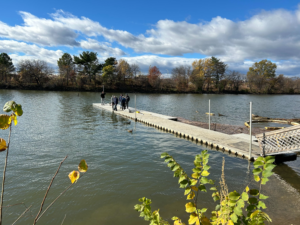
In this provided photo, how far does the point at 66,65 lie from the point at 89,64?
30.1 feet

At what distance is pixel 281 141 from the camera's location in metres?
8.23

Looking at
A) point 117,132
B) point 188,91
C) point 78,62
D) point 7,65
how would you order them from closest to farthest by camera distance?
point 117,132 → point 7,65 → point 78,62 → point 188,91

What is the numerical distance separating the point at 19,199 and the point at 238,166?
8.23m

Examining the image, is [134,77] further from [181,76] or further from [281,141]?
[281,141]

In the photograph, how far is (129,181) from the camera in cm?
717

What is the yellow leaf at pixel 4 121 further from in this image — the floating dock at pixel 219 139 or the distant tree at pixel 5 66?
the distant tree at pixel 5 66

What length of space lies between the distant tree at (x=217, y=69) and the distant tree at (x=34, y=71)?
210 ft

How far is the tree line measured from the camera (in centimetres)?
6744

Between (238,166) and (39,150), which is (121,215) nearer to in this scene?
(238,166)

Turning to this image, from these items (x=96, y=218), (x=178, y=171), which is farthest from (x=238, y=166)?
(x=178, y=171)

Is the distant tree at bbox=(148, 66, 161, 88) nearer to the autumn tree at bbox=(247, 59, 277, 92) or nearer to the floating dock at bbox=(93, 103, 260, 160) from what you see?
the autumn tree at bbox=(247, 59, 277, 92)

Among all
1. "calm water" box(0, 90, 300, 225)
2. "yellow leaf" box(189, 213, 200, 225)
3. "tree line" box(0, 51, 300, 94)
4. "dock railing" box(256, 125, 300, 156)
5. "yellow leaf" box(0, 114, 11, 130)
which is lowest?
"calm water" box(0, 90, 300, 225)

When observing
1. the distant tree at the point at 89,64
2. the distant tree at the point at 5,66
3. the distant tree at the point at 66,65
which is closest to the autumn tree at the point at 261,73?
the distant tree at the point at 89,64

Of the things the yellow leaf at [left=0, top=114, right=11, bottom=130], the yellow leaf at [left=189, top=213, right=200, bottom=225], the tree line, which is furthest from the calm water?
the tree line
